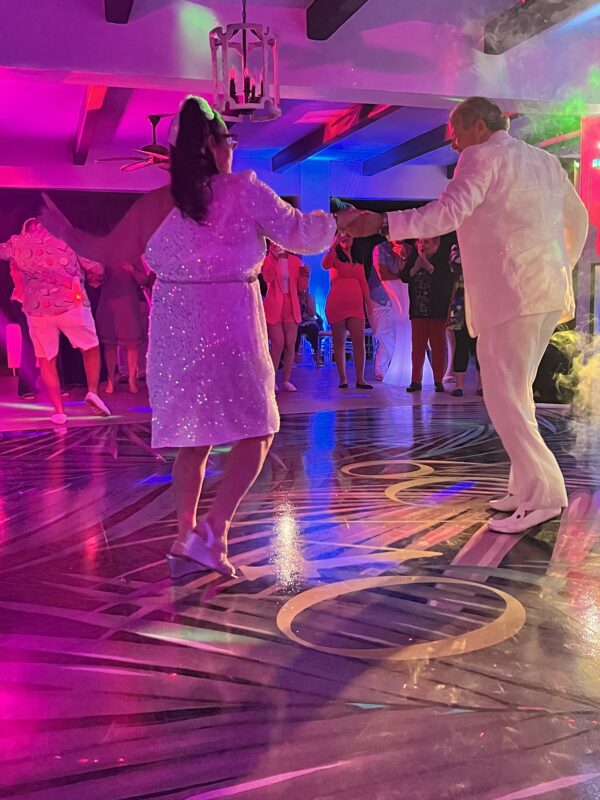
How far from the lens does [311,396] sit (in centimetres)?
714

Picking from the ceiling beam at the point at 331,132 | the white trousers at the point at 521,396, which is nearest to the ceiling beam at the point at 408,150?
the ceiling beam at the point at 331,132

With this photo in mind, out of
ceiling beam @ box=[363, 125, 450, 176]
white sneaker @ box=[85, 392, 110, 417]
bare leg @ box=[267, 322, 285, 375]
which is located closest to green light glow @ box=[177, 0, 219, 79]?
white sneaker @ box=[85, 392, 110, 417]

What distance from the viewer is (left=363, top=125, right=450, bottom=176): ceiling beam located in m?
10.4

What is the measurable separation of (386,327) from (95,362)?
3.82 meters

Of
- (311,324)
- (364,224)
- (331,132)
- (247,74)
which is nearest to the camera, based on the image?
(364,224)

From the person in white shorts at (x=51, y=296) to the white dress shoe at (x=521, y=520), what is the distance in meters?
3.67

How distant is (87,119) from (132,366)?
2.93m

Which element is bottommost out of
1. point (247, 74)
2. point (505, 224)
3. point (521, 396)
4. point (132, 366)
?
point (521, 396)

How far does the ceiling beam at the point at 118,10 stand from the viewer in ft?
16.3

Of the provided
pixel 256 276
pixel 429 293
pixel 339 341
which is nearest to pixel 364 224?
pixel 256 276

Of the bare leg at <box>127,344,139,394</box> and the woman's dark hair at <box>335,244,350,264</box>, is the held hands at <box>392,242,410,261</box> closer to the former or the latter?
the woman's dark hair at <box>335,244,350,264</box>

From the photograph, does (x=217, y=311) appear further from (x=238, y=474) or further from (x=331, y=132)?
(x=331, y=132)

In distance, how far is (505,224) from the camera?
269 centimetres

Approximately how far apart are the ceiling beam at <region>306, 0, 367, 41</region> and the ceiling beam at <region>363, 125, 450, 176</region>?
4.24m
